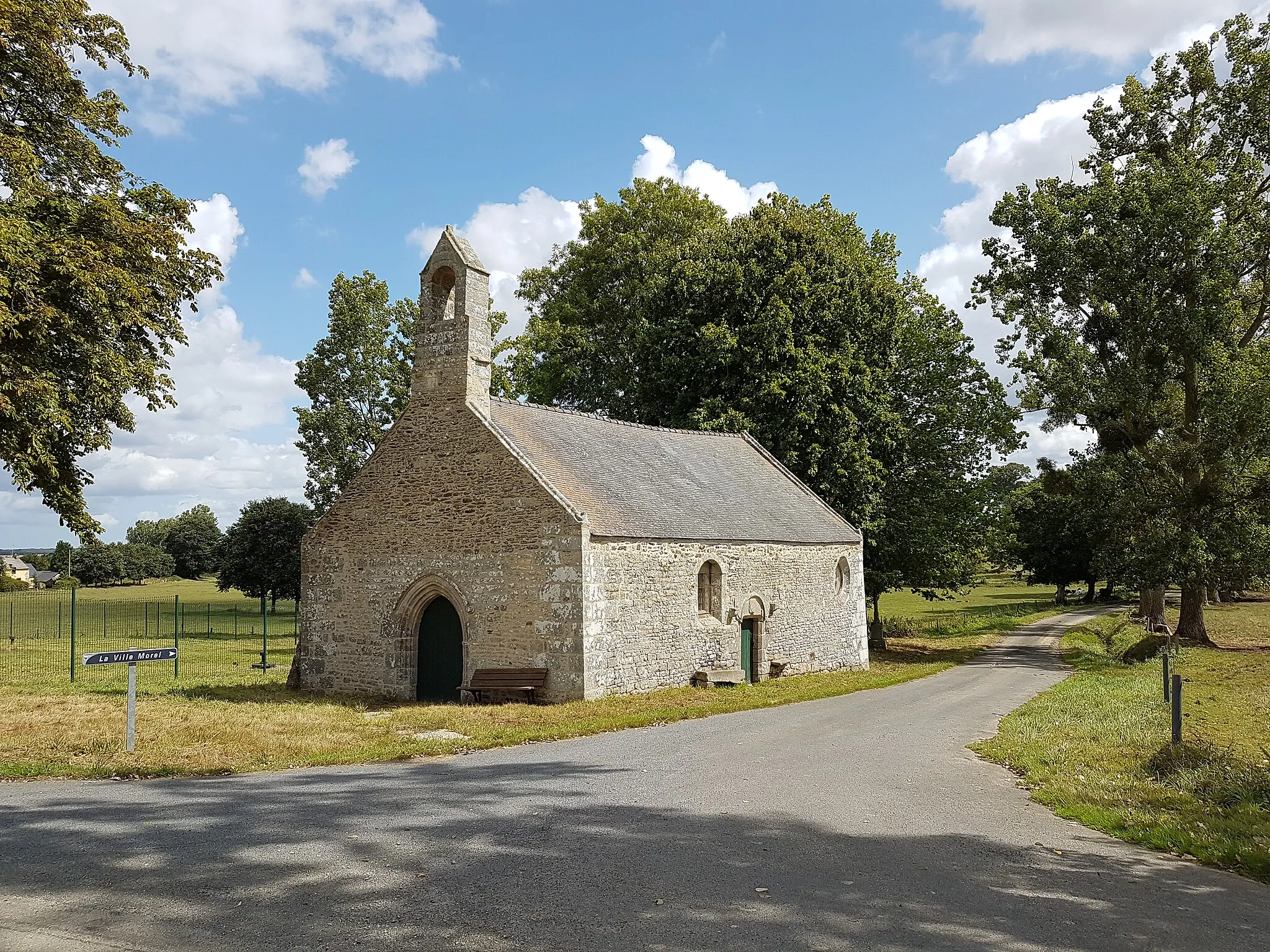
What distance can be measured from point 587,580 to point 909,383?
22.1 meters

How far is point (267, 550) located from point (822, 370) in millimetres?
30566

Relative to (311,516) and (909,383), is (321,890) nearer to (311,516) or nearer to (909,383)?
(909,383)

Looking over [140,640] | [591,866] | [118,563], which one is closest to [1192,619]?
[591,866]

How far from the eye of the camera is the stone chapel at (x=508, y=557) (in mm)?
18734

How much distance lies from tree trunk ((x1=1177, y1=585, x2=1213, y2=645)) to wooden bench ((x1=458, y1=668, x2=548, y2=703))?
1031 inches

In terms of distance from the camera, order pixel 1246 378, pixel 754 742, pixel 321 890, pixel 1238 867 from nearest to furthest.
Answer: pixel 321 890
pixel 1238 867
pixel 754 742
pixel 1246 378

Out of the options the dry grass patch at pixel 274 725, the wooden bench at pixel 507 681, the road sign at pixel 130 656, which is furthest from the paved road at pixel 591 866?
the wooden bench at pixel 507 681

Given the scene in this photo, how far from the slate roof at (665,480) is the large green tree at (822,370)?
8.69 ft

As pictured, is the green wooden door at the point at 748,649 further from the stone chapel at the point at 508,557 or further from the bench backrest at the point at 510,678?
the bench backrest at the point at 510,678

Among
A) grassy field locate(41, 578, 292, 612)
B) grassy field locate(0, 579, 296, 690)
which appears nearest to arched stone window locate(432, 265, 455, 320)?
grassy field locate(0, 579, 296, 690)

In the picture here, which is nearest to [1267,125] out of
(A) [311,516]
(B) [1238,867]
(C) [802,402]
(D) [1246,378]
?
(D) [1246,378]

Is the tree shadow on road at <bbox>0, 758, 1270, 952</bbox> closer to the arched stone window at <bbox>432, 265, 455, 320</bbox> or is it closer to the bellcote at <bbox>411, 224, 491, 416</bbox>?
the bellcote at <bbox>411, 224, 491, 416</bbox>

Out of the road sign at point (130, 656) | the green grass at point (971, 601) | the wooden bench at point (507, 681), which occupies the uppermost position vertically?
the road sign at point (130, 656)

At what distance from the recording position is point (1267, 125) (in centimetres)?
2983
